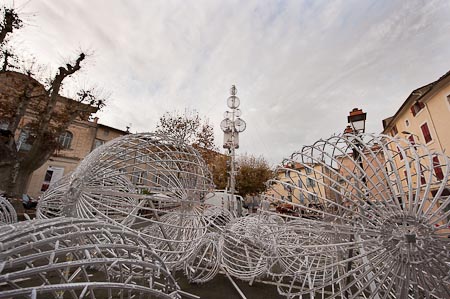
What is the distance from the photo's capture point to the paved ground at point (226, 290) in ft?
10.5

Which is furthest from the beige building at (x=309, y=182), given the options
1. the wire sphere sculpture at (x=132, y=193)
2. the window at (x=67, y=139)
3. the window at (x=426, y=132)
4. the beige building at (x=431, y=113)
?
the window at (x=67, y=139)

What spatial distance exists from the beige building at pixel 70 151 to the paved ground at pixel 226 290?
16940 mm

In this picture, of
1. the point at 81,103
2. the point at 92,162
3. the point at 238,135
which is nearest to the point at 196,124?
the point at 238,135

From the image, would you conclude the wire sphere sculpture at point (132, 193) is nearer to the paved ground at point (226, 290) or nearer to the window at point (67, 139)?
the paved ground at point (226, 290)

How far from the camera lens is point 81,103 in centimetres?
1072

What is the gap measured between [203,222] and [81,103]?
11507 millimetres

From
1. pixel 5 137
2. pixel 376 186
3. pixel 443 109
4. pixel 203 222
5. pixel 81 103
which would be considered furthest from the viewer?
pixel 81 103

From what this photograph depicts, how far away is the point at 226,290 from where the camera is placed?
3432 millimetres

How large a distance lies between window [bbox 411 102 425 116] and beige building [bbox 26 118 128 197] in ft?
79.5

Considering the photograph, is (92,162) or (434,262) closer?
(434,262)

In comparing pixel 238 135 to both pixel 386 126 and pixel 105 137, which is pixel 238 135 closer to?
pixel 386 126

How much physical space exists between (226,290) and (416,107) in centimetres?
1492

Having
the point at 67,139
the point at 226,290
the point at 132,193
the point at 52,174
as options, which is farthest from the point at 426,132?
the point at 52,174

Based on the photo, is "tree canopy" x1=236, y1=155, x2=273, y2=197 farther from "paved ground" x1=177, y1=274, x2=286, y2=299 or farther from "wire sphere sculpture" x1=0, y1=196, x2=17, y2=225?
"wire sphere sculpture" x1=0, y1=196, x2=17, y2=225
